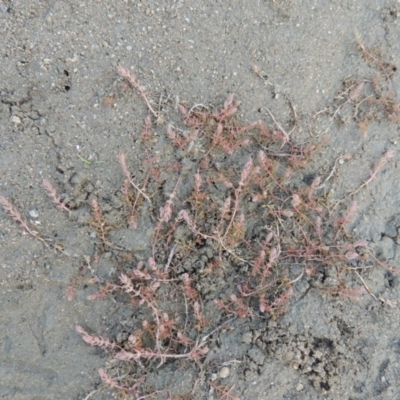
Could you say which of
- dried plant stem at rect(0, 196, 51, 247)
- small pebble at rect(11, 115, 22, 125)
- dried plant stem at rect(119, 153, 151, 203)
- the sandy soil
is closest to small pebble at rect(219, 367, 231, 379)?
the sandy soil

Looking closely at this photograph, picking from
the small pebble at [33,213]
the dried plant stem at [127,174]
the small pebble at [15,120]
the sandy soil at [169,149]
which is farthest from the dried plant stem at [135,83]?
the small pebble at [33,213]

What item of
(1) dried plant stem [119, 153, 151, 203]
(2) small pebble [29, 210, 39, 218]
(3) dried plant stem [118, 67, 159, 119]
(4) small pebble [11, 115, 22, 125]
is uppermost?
(3) dried plant stem [118, 67, 159, 119]

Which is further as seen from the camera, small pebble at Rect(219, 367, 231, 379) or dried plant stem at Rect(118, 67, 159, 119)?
dried plant stem at Rect(118, 67, 159, 119)

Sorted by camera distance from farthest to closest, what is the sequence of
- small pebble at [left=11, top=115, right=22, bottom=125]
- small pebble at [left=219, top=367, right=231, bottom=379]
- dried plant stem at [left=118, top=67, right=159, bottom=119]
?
small pebble at [left=11, top=115, right=22, bottom=125] < dried plant stem at [left=118, top=67, right=159, bottom=119] < small pebble at [left=219, top=367, right=231, bottom=379]

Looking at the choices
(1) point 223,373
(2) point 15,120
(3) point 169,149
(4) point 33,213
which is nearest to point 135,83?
(3) point 169,149

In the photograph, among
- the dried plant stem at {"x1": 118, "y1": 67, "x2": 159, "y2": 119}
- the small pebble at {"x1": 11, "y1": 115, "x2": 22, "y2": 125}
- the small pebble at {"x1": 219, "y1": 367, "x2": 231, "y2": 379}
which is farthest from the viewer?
the small pebble at {"x1": 11, "y1": 115, "x2": 22, "y2": 125}

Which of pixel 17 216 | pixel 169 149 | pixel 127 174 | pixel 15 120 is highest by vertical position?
pixel 169 149

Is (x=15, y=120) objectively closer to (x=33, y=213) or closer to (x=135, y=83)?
(x=33, y=213)

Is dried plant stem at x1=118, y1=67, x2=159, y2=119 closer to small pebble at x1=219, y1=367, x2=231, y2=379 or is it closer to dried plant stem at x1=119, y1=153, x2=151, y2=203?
dried plant stem at x1=119, y1=153, x2=151, y2=203

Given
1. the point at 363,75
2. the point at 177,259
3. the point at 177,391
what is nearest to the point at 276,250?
the point at 177,259
